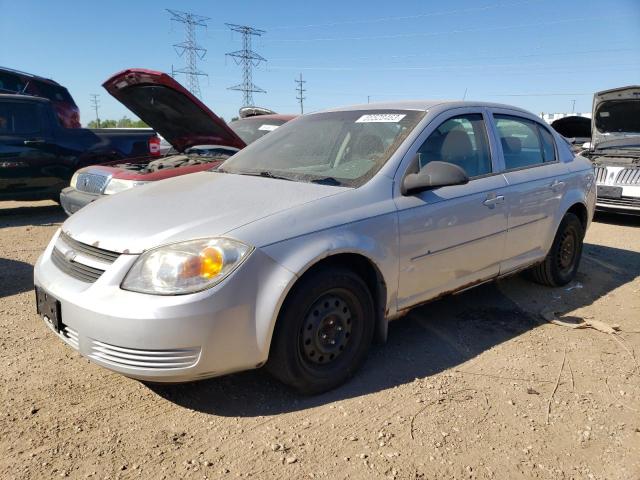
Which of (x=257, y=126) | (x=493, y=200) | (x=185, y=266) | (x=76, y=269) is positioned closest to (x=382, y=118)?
(x=493, y=200)

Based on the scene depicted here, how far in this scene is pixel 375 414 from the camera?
2730 millimetres

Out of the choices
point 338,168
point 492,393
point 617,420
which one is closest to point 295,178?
point 338,168

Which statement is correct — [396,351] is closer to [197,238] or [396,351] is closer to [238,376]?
[238,376]

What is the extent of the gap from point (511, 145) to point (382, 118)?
1192 millimetres

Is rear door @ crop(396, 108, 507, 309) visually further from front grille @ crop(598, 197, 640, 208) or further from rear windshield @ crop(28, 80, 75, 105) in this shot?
rear windshield @ crop(28, 80, 75, 105)

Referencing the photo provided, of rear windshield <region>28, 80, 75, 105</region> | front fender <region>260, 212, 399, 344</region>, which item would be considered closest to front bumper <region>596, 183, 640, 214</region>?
front fender <region>260, 212, 399, 344</region>

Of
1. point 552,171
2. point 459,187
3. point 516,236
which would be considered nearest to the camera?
point 459,187

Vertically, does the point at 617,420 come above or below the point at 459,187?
below

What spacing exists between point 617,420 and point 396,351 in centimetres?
128

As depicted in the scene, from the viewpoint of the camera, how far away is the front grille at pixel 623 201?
770 centimetres

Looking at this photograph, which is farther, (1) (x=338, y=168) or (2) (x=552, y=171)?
(2) (x=552, y=171)

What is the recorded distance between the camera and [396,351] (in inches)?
136

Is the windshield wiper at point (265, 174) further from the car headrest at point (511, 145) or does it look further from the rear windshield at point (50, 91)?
the rear windshield at point (50, 91)

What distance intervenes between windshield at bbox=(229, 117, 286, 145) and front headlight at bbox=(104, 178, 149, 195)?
2.46 m
